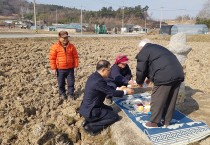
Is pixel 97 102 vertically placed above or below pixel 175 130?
above

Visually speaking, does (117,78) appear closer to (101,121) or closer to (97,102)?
(97,102)

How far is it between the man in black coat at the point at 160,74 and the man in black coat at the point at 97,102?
0.60 m

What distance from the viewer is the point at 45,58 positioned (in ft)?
36.7

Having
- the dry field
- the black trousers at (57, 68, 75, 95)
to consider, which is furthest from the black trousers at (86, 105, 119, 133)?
the black trousers at (57, 68, 75, 95)

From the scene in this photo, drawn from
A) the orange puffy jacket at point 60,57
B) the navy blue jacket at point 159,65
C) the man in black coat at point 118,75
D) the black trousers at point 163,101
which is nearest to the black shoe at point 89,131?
the black trousers at point 163,101

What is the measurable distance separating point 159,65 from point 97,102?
125 cm

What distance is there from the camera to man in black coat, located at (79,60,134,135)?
443 cm

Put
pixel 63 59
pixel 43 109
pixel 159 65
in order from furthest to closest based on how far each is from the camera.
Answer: pixel 63 59, pixel 43 109, pixel 159 65

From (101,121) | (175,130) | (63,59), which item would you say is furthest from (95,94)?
(63,59)

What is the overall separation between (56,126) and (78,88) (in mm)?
2313

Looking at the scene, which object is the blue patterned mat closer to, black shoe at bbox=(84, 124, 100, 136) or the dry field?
the dry field

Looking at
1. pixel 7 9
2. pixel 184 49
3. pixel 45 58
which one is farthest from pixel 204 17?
pixel 7 9

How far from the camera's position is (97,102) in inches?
178

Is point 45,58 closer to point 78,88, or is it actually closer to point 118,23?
point 78,88
